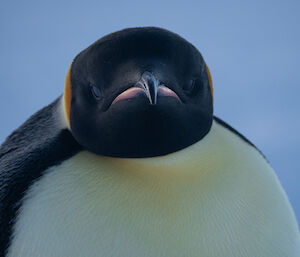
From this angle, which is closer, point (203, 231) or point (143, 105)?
point (143, 105)

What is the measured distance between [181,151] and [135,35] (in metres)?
0.55

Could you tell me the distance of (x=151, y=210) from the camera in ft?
5.73

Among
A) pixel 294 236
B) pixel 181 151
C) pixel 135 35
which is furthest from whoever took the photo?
pixel 294 236

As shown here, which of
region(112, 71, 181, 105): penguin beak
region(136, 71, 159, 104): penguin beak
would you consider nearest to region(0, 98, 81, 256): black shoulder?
region(112, 71, 181, 105): penguin beak

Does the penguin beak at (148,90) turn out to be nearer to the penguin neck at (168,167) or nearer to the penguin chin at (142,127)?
the penguin chin at (142,127)

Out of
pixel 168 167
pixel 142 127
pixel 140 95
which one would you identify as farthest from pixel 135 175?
pixel 140 95

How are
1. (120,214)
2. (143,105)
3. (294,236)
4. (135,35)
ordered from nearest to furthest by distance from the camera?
(143,105) < (135,35) < (120,214) < (294,236)

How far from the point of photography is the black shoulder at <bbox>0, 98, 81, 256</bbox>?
169cm

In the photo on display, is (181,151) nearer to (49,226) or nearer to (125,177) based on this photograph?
(125,177)

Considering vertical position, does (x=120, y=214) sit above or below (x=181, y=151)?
below

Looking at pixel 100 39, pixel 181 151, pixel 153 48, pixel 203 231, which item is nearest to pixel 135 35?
pixel 153 48

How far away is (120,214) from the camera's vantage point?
5.63ft

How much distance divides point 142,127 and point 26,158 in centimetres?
59

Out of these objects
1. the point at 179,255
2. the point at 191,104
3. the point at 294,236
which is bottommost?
the point at 294,236
